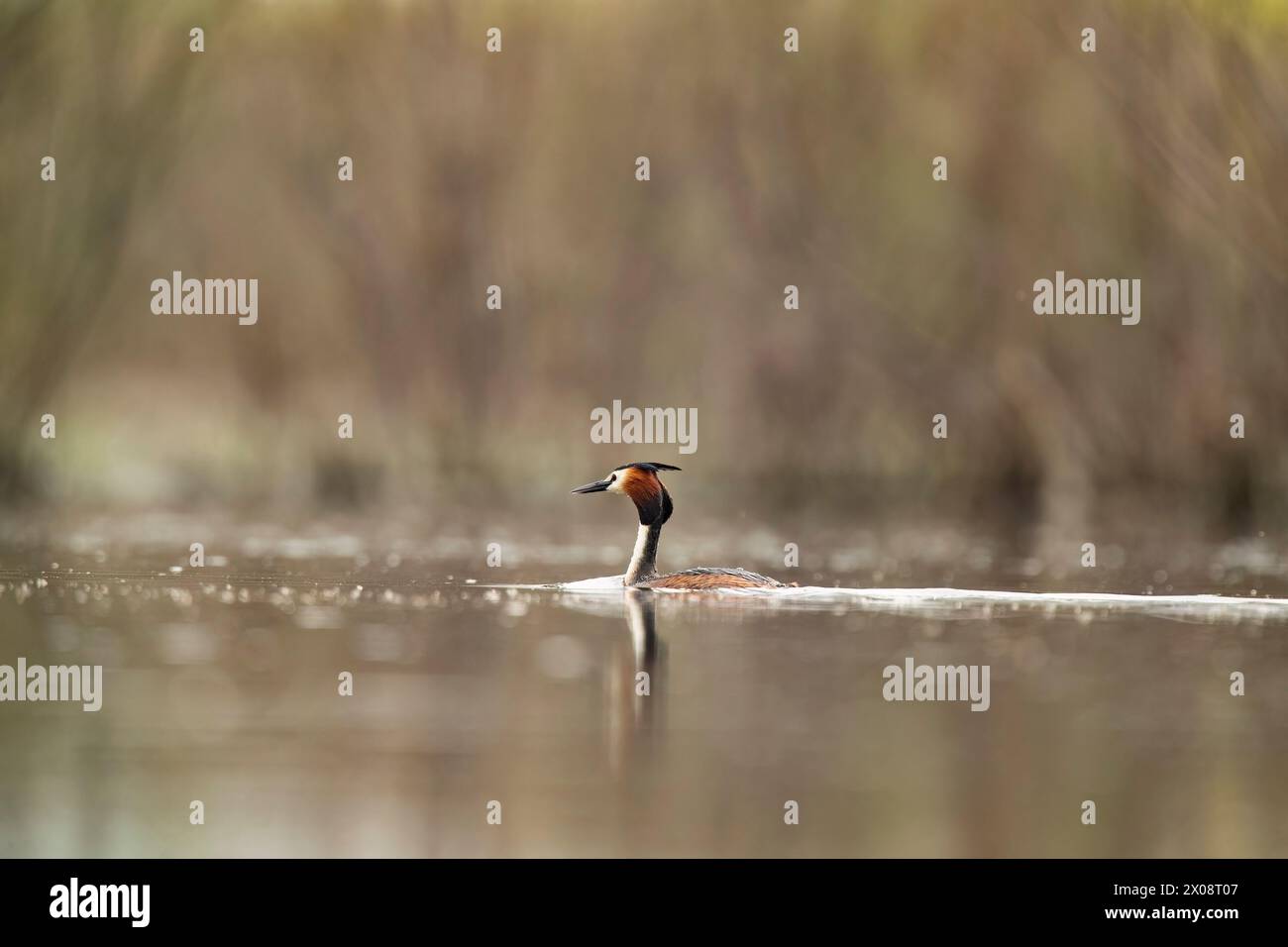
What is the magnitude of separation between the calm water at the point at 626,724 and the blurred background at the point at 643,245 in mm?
11606

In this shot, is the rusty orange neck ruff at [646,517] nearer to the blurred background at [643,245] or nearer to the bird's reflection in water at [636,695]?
the bird's reflection in water at [636,695]

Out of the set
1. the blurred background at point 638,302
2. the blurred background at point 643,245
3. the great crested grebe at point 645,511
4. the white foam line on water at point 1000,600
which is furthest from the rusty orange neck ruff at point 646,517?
the blurred background at point 643,245

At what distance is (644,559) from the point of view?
15812mm

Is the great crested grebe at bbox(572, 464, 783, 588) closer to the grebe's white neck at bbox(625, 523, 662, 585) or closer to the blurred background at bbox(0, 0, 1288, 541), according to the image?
the grebe's white neck at bbox(625, 523, 662, 585)

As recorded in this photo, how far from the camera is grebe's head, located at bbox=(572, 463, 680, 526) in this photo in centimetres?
1576

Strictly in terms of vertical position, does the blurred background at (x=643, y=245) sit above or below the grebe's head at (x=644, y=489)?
above

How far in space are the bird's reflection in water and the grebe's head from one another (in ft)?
6.72

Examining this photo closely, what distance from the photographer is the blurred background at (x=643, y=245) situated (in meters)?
26.5

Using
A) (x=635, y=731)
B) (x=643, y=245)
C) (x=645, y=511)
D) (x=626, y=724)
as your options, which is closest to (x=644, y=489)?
(x=645, y=511)

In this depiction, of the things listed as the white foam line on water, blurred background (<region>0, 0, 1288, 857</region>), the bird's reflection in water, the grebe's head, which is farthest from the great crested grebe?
the bird's reflection in water

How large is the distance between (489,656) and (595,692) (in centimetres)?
151

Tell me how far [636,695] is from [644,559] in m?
5.57

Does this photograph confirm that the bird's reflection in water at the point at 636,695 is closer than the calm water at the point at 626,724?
No

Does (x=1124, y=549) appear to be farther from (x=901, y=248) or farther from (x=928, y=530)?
(x=901, y=248)
